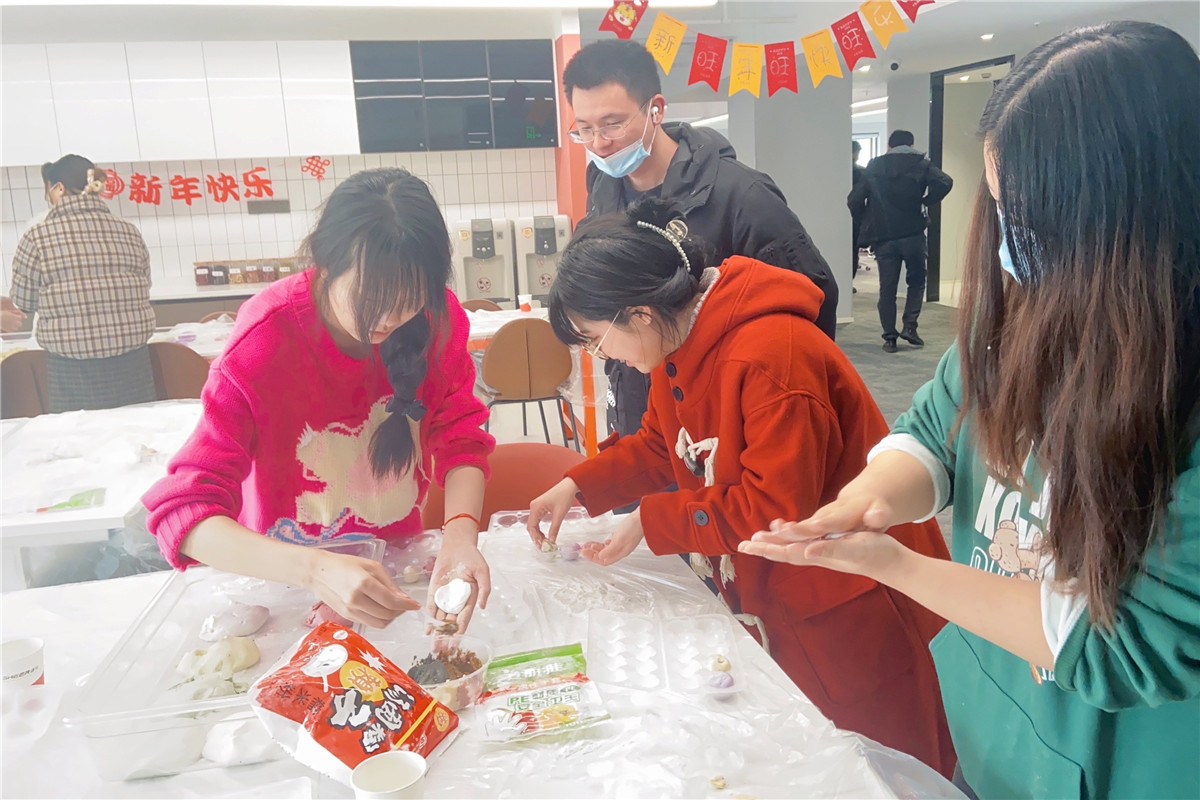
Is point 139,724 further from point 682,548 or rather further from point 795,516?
point 795,516

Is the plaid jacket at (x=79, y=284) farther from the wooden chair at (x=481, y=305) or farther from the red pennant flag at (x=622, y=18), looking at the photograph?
the red pennant flag at (x=622, y=18)

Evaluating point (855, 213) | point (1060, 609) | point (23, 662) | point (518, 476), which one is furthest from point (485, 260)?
point (1060, 609)

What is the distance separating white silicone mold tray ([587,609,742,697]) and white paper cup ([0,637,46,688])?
0.69m

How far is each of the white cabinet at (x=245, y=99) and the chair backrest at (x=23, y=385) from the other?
7.91ft

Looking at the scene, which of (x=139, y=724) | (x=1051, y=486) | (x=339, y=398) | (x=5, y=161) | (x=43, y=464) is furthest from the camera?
(x=5, y=161)

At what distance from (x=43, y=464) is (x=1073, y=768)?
2141mm

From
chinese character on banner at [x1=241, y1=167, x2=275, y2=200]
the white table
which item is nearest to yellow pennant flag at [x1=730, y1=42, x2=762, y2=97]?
the white table

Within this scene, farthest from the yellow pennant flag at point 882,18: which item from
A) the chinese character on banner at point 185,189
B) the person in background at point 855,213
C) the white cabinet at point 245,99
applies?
the chinese character on banner at point 185,189

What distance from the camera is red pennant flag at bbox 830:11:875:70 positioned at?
3.30 m

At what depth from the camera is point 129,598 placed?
1248 mm

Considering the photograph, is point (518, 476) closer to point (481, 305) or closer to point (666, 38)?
point (666, 38)

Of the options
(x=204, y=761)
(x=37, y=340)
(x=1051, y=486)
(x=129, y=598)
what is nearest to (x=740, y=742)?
(x=1051, y=486)

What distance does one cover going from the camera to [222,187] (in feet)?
17.0

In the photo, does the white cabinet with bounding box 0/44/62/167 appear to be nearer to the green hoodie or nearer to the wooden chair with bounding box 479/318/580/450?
the wooden chair with bounding box 479/318/580/450
